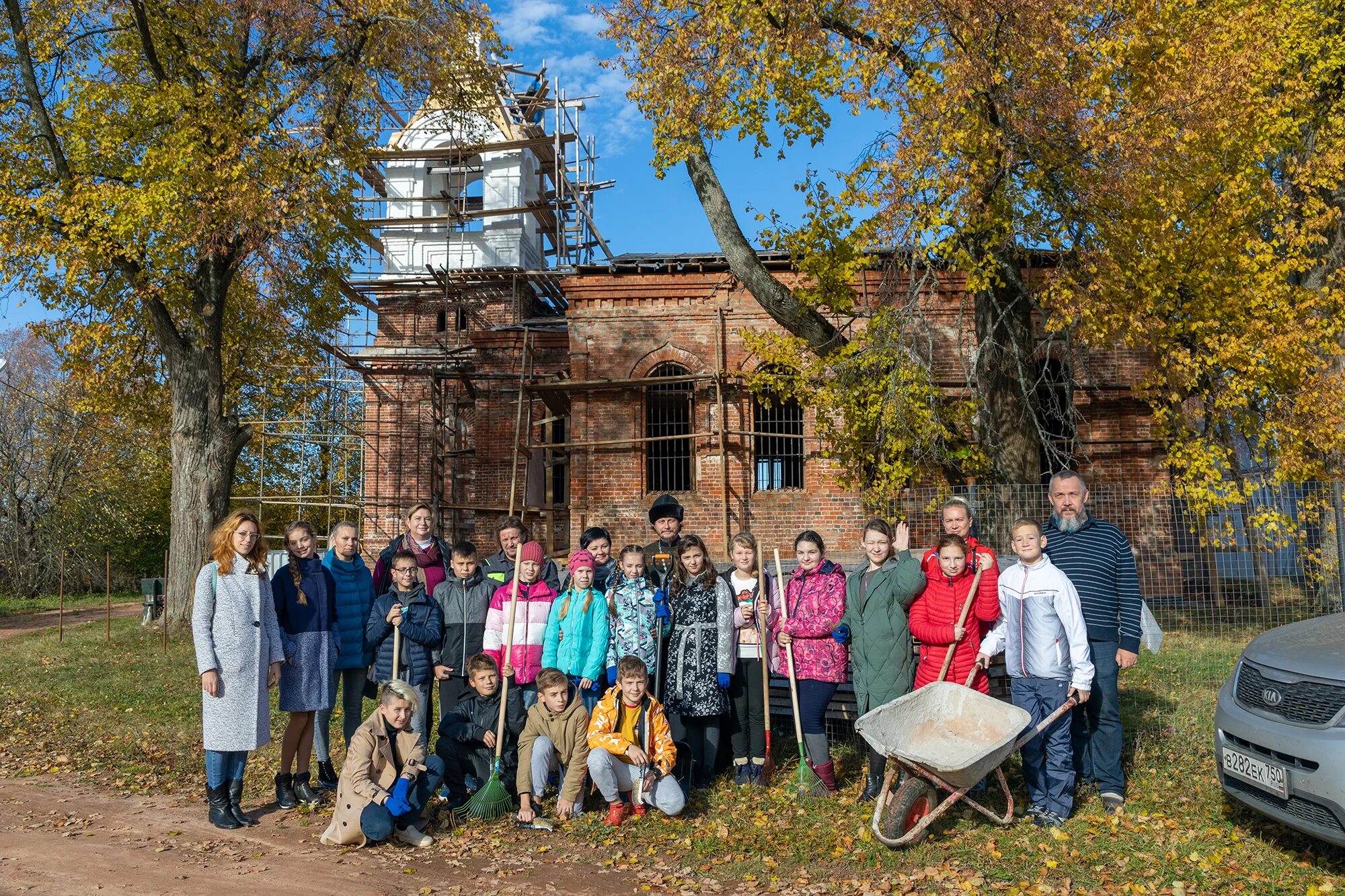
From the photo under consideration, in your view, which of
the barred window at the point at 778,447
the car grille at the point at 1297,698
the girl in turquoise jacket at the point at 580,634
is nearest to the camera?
the car grille at the point at 1297,698

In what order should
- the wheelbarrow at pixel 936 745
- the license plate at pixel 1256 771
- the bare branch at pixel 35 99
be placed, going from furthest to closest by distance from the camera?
the bare branch at pixel 35 99
the wheelbarrow at pixel 936 745
the license plate at pixel 1256 771

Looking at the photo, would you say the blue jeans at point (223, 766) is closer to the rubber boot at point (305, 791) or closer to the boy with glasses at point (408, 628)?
the rubber boot at point (305, 791)

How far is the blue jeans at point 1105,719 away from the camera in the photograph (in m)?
6.14

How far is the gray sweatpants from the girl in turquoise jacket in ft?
1.81

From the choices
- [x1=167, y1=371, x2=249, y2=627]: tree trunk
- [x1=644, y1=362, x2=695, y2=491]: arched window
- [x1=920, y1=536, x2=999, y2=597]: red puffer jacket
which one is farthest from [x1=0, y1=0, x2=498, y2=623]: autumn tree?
[x1=920, y1=536, x2=999, y2=597]: red puffer jacket

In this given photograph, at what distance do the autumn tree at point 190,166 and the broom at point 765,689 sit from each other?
9.28m

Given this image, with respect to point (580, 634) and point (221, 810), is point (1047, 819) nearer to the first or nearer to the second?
point (580, 634)

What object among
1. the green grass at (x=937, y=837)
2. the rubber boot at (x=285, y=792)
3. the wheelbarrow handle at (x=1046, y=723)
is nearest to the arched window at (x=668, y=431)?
the green grass at (x=937, y=837)

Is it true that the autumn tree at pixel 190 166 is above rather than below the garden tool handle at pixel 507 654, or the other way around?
above

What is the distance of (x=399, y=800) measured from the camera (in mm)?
5750

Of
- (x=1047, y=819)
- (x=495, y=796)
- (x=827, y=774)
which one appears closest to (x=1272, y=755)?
(x=1047, y=819)

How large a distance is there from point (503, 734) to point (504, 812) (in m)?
0.49

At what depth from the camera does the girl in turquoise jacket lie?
6652 mm

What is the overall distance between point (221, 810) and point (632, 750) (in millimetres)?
2555
